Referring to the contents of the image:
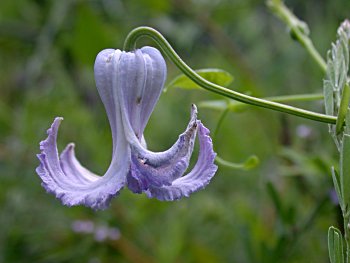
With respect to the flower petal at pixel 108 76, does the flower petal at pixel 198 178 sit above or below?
below

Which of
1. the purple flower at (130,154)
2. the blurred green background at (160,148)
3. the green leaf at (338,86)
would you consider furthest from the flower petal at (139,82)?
the blurred green background at (160,148)

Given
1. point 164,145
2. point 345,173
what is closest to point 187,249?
point 164,145

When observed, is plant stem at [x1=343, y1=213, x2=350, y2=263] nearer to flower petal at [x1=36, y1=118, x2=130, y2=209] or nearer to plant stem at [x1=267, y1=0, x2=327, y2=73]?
flower petal at [x1=36, y1=118, x2=130, y2=209]

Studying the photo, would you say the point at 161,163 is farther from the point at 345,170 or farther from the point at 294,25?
the point at 294,25

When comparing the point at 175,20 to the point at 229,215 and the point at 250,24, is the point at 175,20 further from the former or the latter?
the point at 229,215

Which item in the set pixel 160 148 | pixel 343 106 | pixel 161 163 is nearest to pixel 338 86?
pixel 343 106

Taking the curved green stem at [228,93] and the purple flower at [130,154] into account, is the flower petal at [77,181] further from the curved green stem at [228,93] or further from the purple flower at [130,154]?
the curved green stem at [228,93]

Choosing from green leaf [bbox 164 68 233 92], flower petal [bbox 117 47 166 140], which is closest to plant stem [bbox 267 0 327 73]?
green leaf [bbox 164 68 233 92]
